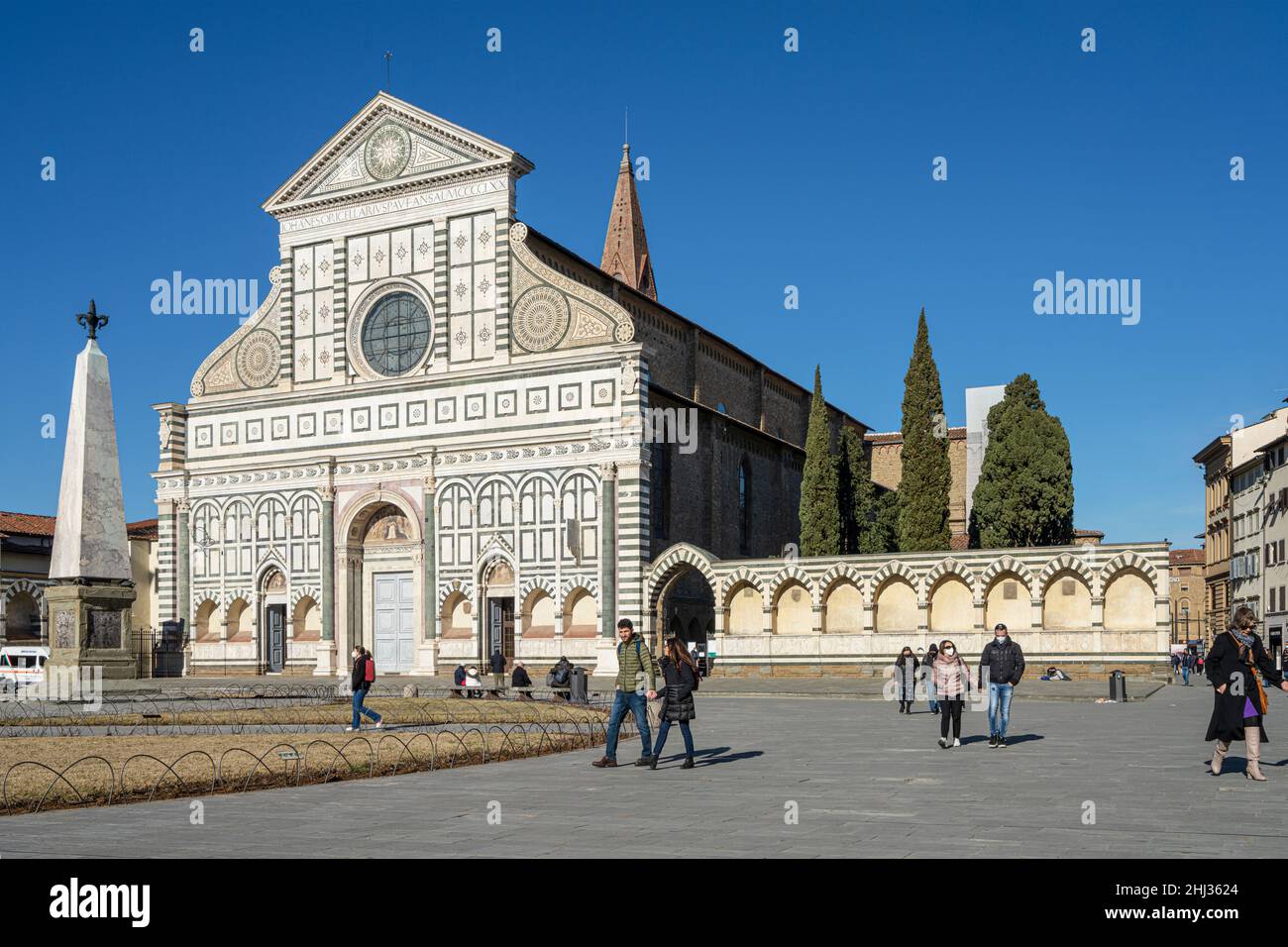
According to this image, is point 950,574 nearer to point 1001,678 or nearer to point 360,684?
point 1001,678

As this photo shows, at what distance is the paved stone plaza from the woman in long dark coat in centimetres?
46

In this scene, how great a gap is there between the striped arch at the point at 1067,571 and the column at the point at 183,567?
29.4 meters

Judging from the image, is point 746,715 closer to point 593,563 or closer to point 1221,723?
point 1221,723

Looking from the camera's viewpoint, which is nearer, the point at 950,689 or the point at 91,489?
the point at 950,689

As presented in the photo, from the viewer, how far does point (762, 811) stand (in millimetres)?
11297

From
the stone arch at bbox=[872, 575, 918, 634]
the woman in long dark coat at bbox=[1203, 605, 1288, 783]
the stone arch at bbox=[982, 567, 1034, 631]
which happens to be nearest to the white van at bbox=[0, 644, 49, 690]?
the stone arch at bbox=[872, 575, 918, 634]

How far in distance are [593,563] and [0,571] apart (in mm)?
28629

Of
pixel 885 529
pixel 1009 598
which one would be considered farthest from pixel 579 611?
pixel 885 529

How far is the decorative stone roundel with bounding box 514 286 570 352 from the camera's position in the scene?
139 ft

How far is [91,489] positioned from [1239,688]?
24.8 metres

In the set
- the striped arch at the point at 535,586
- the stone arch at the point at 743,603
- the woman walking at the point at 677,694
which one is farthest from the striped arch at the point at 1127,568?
the woman walking at the point at 677,694

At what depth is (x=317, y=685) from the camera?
38625 millimetres

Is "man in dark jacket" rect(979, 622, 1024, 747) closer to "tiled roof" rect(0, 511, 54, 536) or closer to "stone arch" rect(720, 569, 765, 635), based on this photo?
"stone arch" rect(720, 569, 765, 635)
